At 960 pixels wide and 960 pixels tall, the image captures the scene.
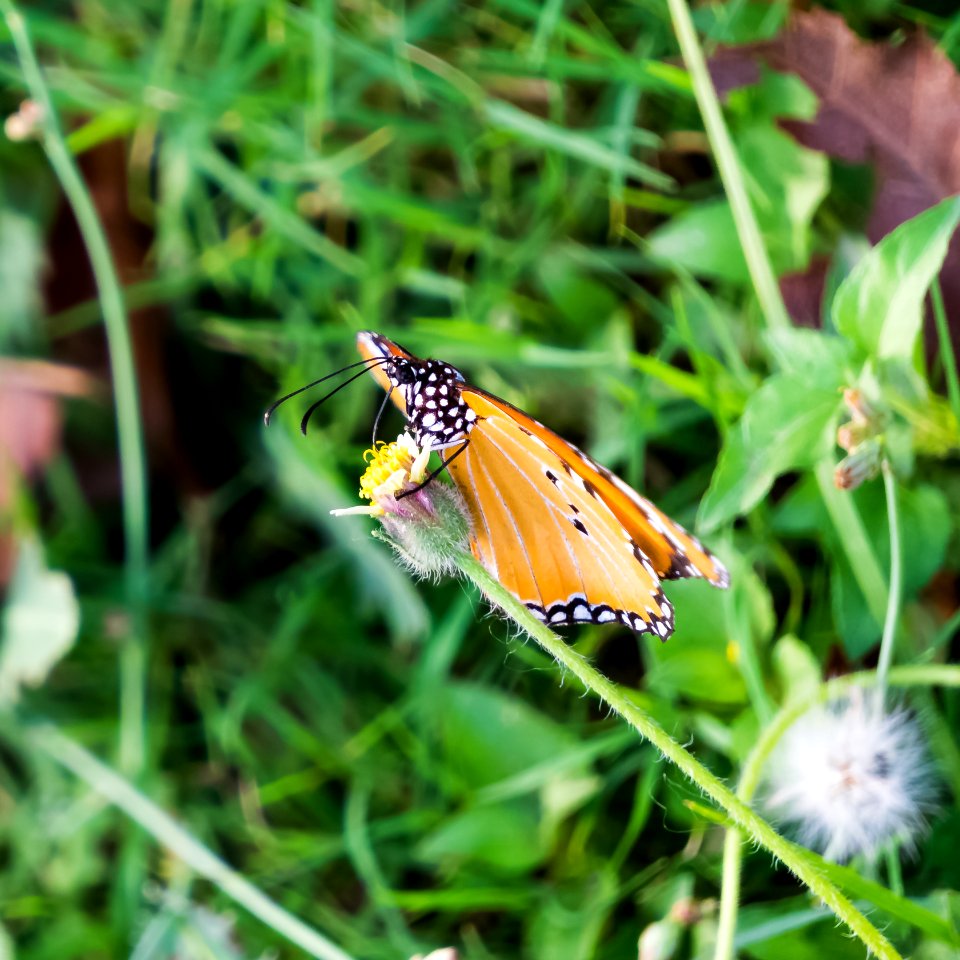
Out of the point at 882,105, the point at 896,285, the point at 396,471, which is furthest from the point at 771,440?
the point at 882,105

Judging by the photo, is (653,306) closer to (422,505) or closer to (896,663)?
(896,663)

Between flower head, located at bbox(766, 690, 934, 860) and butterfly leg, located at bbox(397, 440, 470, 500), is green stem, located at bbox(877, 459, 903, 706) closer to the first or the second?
flower head, located at bbox(766, 690, 934, 860)

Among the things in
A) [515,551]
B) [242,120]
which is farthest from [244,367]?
[515,551]

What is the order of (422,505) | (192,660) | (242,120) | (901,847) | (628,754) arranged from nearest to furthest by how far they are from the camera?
(422,505) → (901,847) → (628,754) → (242,120) → (192,660)

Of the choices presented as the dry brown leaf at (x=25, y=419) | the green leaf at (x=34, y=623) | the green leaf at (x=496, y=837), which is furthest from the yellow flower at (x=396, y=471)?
the dry brown leaf at (x=25, y=419)

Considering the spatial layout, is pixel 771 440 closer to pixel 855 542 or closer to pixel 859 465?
pixel 859 465

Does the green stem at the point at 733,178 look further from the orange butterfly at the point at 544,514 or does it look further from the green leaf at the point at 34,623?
the green leaf at the point at 34,623

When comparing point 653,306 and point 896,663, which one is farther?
point 653,306
